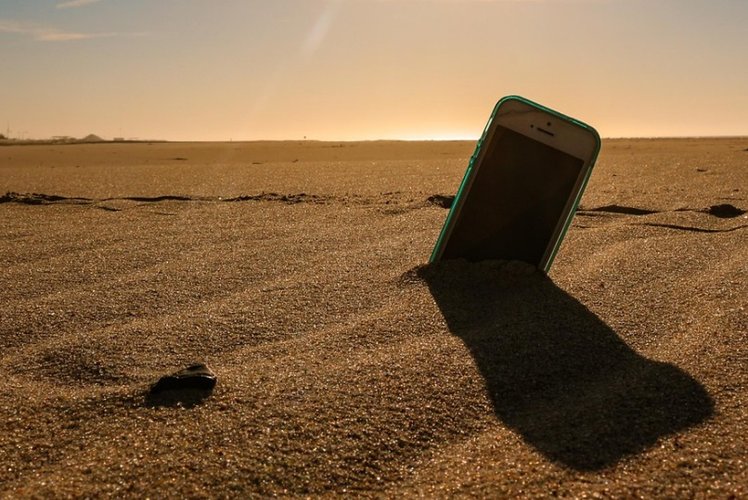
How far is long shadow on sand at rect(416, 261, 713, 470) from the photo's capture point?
147 cm

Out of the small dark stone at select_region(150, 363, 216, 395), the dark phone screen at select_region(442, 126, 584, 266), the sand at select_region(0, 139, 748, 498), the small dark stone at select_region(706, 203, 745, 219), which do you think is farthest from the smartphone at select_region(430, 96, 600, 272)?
the small dark stone at select_region(706, 203, 745, 219)

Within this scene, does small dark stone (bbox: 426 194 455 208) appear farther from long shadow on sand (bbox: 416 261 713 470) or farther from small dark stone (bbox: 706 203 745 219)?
long shadow on sand (bbox: 416 261 713 470)

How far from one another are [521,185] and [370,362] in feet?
3.42

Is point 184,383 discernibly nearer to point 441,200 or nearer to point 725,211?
point 441,200

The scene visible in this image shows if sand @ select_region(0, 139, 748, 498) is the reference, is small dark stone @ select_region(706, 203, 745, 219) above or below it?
above

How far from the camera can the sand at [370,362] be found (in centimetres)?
137

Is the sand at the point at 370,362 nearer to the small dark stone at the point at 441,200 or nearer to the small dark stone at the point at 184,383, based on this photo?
the small dark stone at the point at 184,383

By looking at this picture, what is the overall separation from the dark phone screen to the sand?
0.37 feet

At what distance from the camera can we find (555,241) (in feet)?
8.45

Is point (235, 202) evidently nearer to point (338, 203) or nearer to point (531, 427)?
point (338, 203)

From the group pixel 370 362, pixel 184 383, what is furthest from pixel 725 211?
pixel 184 383

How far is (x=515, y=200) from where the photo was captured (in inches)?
102

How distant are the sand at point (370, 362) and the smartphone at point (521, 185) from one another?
0.11 meters

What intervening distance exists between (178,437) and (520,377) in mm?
803
